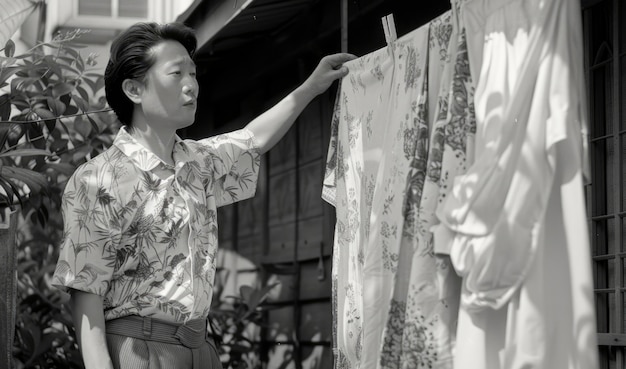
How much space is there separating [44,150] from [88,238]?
1452 mm

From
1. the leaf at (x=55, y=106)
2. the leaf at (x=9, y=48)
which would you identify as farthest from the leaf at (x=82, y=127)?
the leaf at (x=9, y=48)

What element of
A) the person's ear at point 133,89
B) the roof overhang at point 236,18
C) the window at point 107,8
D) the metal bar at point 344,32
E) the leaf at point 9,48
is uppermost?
the window at point 107,8

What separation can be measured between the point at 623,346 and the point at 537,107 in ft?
3.52

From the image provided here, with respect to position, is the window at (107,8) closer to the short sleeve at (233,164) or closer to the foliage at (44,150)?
the foliage at (44,150)

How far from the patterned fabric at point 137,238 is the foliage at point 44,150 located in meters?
1.11

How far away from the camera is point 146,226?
318 cm

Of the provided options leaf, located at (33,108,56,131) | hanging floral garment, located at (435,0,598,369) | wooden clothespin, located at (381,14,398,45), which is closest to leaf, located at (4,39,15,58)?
leaf, located at (33,108,56,131)

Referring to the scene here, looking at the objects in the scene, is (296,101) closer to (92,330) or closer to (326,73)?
(326,73)

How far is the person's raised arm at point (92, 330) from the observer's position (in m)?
3.04

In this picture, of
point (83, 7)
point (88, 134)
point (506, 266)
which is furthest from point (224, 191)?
point (83, 7)

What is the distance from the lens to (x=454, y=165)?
97.1 inches

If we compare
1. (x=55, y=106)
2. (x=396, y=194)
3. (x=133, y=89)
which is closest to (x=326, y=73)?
(x=133, y=89)

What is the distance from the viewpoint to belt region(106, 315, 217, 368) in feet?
10.2

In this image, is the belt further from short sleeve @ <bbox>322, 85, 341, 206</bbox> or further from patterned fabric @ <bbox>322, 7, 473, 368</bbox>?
short sleeve @ <bbox>322, 85, 341, 206</bbox>
